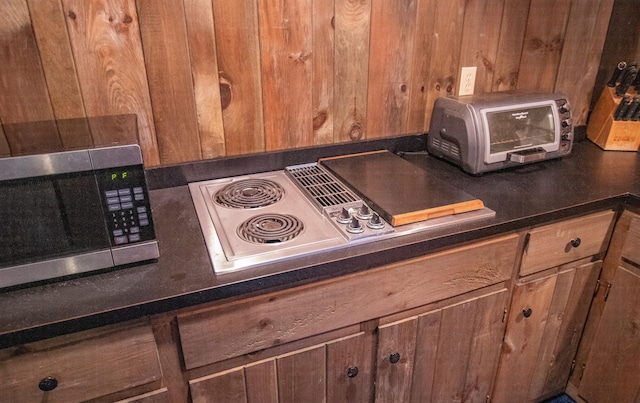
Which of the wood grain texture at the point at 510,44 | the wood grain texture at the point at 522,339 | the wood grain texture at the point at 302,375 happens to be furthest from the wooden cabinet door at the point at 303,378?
the wood grain texture at the point at 510,44

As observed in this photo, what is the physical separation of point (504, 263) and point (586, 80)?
1.05 metres

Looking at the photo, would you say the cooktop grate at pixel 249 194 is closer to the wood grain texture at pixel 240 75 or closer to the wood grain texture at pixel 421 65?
the wood grain texture at pixel 240 75

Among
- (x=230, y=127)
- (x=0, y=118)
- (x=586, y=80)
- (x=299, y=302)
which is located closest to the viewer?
(x=299, y=302)

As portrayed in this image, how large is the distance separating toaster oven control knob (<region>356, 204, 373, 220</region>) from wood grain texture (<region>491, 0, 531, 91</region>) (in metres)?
0.90

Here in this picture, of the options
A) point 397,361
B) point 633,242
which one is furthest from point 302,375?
point 633,242

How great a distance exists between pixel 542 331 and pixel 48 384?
141 centimetres

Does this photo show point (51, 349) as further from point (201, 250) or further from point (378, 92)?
point (378, 92)

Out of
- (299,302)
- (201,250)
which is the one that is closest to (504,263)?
(299,302)

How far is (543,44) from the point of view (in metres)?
1.68

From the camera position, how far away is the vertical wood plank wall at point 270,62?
1127 millimetres

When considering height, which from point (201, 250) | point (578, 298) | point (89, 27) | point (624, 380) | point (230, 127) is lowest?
point (624, 380)

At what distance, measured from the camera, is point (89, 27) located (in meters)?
1.13

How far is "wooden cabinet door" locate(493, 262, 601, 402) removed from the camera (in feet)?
4.45

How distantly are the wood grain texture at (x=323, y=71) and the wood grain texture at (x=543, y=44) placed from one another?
81 centimetres
